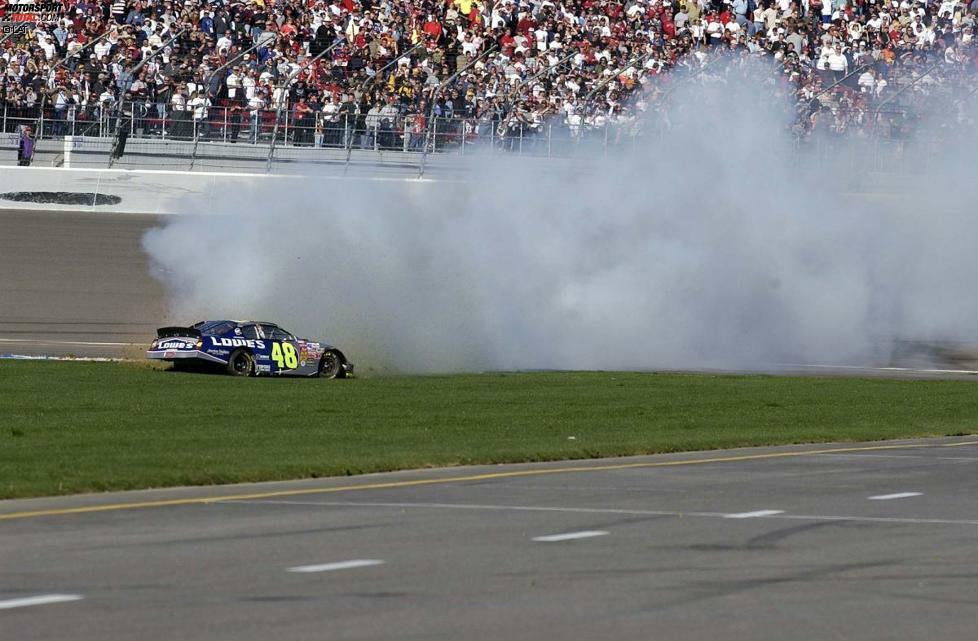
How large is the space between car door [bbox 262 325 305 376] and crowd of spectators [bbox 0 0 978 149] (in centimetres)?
1127

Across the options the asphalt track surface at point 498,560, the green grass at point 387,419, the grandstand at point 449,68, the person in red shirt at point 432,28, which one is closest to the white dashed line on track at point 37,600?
the asphalt track surface at point 498,560

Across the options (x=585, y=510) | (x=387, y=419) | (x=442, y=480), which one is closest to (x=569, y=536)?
(x=585, y=510)

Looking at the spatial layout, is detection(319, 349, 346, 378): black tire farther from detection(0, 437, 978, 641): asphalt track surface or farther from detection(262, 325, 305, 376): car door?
detection(0, 437, 978, 641): asphalt track surface

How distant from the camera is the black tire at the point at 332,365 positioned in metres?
27.7

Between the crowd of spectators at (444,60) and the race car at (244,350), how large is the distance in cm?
1111

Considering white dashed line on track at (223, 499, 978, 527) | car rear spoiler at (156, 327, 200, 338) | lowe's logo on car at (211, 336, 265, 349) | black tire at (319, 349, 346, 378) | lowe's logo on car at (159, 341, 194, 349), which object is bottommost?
black tire at (319, 349, 346, 378)

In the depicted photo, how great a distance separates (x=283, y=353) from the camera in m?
27.4

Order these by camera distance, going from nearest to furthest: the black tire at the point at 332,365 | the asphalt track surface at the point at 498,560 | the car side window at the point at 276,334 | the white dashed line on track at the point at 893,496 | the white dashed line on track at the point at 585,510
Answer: the asphalt track surface at the point at 498,560 < the white dashed line on track at the point at 585,510 < the white dashed line on track at the point at 893,496 < the car side window at the point at 276,334 < the black tire at the point at 332,365

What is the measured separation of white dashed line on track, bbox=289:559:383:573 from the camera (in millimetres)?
9281

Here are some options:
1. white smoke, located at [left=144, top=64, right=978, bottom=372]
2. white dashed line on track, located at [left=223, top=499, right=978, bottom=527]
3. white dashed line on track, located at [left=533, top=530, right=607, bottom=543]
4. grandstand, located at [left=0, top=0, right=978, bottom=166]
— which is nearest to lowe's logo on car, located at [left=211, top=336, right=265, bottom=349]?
white smoke, located at [left=144, top=64, right=978, bottom=372]

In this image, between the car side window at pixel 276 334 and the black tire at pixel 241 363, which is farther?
the car side window at pixel 276 334

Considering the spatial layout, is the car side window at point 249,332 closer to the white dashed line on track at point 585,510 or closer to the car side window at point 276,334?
the car side window at point 276,334

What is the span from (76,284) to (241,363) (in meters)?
11.7

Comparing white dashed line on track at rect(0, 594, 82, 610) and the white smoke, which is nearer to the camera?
white dashed line on track at rect(0, 594, 82, 610)
